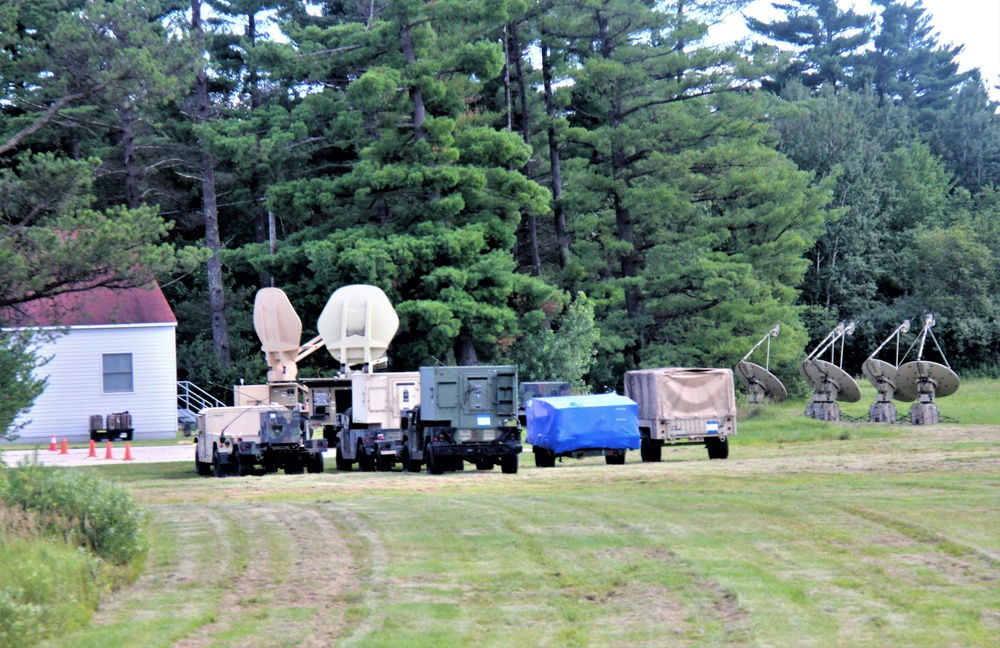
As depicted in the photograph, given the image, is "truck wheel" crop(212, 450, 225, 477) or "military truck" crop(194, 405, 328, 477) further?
"truck wheel" crop(212, 450, 225, 477)

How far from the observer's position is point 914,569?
12.1 m

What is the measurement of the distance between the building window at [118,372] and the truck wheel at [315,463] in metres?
14.7

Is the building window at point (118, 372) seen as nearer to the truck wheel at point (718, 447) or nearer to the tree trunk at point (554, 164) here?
the tree trunk at point (554, 164)

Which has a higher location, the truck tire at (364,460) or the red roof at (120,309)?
the red roof at (120,309)

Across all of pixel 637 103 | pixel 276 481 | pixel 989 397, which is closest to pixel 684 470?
pixel 276 481

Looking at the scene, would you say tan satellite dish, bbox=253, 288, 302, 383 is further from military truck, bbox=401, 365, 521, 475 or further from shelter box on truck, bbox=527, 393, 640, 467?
shelter box on truck, bbox=527, 393, 640, 467

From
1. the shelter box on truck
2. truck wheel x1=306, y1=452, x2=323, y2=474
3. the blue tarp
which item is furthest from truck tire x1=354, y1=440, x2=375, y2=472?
the blue tarp

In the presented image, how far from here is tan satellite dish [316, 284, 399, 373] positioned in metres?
33.4

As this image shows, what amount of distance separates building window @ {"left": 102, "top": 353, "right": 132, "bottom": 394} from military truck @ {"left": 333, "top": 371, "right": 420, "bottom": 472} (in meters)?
14.4

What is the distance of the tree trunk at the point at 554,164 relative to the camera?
52000mm

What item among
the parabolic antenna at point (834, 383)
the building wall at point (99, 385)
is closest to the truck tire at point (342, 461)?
the building wall at point (99, 385)

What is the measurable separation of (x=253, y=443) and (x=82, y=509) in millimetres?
14925

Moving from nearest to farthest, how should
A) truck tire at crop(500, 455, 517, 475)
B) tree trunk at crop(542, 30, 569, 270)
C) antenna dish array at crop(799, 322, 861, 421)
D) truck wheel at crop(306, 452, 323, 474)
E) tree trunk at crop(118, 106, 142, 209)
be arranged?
truck tire at crop(500, 455, 517, 475) → truck wheel at crop(306, 452, 323, 474) → antenna dish array at crop(799, 322, 861, 421) → tree trunk at crop(118, 106, 142, 209) → tree trunk at crop(542, 30, 569, 270)

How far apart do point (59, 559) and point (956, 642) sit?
300 inches
